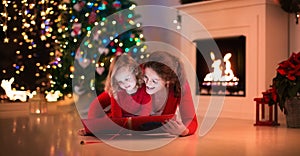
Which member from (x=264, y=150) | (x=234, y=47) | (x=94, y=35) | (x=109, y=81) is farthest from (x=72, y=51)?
(x=264, y=150)

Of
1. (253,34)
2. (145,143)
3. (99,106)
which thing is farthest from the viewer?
(253,34)

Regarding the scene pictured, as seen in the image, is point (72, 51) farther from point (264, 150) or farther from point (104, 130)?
point (264, 150)

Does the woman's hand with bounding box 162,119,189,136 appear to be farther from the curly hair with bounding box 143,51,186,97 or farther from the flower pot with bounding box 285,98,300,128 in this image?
the flower pot with bounding box 285,98,300,128

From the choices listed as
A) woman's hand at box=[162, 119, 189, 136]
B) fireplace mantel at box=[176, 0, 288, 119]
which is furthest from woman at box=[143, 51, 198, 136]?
fireplace mantel at box=[176, 0, 288, 119]

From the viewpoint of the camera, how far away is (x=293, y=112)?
3551 millimetres

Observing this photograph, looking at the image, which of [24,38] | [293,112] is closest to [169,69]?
[293,112]

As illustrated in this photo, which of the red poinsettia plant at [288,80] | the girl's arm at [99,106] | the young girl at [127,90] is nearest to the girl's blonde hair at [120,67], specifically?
the young girl at [127,90]

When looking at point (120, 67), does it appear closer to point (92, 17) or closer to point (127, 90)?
point (127, 90)

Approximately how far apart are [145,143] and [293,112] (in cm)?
169

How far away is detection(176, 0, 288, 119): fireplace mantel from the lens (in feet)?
13.8

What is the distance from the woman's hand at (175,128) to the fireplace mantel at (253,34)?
6.00ft

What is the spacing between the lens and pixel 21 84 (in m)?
5.15

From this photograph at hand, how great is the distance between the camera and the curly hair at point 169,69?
2.43 m

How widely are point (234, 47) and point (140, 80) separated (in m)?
2.28
